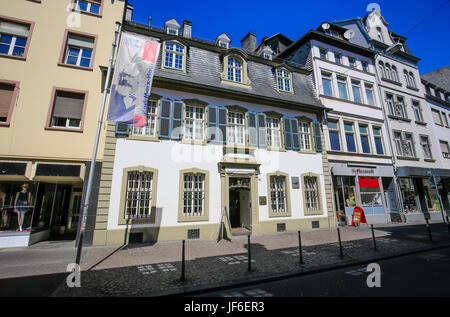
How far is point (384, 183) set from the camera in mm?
16438

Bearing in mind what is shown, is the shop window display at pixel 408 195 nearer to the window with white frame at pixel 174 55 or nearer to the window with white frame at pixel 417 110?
the window with white frame at pixel 417 110

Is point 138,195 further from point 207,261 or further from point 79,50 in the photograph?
point 79,50

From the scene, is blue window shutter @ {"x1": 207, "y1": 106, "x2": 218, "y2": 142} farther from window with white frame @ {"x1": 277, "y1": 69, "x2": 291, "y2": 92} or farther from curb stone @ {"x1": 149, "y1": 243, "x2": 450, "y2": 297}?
curb stone @ {"x1": 149, "y1": 243, "x2": 450, "y2": 297}

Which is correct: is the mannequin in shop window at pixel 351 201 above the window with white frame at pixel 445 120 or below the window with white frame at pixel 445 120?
below

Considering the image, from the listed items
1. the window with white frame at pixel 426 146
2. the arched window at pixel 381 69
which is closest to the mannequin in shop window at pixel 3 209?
the arched window at pixel 381 69

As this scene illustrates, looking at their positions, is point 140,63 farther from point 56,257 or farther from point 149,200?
point 56,257

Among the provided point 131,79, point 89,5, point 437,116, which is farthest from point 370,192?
point 89,5

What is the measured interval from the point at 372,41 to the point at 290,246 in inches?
834

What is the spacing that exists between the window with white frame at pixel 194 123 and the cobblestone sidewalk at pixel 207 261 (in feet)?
17.6

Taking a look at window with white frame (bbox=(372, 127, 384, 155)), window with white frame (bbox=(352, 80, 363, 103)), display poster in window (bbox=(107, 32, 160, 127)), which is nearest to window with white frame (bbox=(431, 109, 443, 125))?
window with white frame (bbox=(372, 127, 384, 155))

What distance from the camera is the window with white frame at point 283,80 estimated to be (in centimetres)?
1457

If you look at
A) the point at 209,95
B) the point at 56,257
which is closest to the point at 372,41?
the point at 209,95

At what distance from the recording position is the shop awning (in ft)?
49.5

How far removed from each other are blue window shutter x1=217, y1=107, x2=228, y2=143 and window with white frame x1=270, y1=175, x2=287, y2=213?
385 cm
